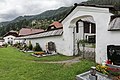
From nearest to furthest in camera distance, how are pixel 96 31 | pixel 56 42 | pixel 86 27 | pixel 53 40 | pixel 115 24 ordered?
pixel 115 24 < pixel 96 31 < pixel 56 42 < pixel 53 40 < pixel 86 27

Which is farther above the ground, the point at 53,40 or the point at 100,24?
the point at 100,24

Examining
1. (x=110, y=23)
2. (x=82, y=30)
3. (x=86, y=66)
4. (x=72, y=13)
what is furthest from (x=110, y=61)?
(x=82, y=30)

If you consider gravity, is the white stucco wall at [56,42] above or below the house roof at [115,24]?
below

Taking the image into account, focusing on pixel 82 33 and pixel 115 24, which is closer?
pixel 115 24

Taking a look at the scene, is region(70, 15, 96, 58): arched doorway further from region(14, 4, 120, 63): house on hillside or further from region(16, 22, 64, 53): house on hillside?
region(16, 22, 64, 53): house on hillside

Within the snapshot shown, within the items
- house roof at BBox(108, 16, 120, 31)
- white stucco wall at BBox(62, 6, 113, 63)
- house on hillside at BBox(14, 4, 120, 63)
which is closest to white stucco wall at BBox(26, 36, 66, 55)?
house on hillside at BBox(14, 4, 120, 63)

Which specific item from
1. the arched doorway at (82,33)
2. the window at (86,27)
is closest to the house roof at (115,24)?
the arched doorway at (82,33)

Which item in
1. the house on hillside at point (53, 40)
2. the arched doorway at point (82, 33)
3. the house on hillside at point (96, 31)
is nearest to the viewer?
the house on hillside at point (96, 31)

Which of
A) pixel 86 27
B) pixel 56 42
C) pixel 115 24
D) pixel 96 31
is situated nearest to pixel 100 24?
pixel 96 31

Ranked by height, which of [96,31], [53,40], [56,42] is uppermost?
[96,31]

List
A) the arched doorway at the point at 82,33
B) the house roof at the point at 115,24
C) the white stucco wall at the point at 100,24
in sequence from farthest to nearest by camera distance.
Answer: the arched doorway at the point at 82,33
the white stucco wall at the point at 100,24
the house roof at the point at 115,24

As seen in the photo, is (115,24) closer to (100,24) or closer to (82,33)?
(100,24)

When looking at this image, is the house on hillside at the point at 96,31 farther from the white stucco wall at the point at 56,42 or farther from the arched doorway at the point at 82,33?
the arched doorway at the point at 82,33

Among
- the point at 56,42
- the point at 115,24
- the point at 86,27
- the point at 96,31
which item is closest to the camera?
the point at 115,24
